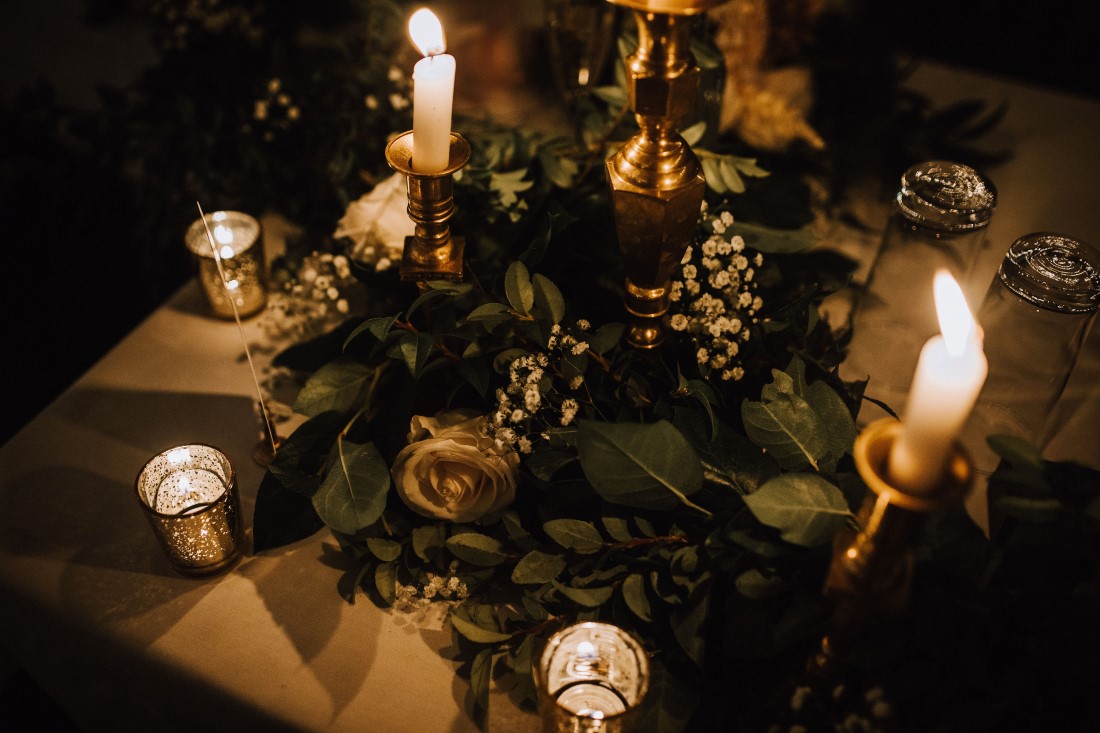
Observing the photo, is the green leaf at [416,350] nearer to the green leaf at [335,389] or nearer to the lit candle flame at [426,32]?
the green leaf at [335,389]

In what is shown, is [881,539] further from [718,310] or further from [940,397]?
[718,310]

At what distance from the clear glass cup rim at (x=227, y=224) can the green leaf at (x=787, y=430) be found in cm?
70

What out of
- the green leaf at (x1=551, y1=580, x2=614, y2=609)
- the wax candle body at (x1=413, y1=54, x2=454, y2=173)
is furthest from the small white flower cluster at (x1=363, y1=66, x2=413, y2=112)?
the green leaf at (x1=551, y1=580, x2=614, y2=609)

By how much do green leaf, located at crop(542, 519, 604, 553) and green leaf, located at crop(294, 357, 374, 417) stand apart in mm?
260

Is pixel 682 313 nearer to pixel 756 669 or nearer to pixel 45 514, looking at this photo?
pixel 756 669

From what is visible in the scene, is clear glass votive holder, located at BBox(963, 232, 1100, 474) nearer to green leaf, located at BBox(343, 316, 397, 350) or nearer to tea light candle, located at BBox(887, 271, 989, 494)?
tea light candle, located at BBox(887, 271, 989, 494)

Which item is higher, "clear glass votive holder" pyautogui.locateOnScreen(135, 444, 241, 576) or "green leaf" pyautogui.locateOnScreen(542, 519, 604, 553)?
"green leaf" pyautogui.locateOnScreen(542, 519, 604, 553)

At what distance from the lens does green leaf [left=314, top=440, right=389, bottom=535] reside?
727 mm

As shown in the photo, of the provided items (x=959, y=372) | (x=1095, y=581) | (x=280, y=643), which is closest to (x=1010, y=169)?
(x=1095, y=581)

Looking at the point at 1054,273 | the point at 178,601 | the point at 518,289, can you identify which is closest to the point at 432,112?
the point at 518,289

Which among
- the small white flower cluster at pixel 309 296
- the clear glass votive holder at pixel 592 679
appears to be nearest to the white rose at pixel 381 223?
the small white flower cluster at pixel 309 296

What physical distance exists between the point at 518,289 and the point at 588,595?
11.1 inches

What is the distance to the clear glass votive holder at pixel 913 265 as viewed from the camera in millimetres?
930

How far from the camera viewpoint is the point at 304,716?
28.5 inches
